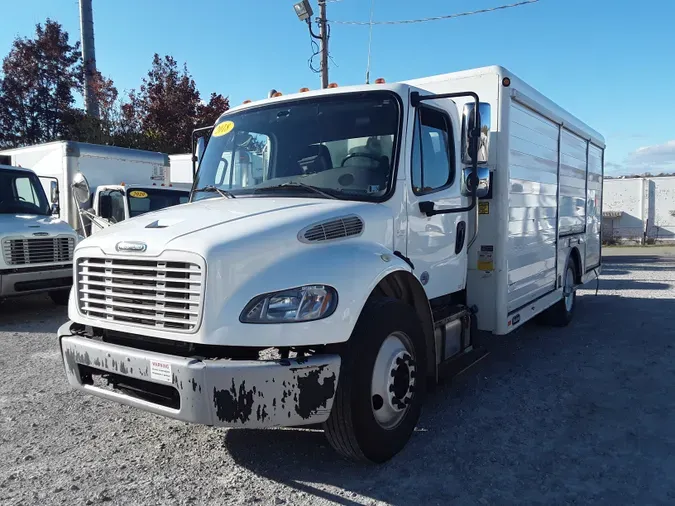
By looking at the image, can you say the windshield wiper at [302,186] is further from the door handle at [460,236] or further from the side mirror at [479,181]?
the door handle at [460,236]

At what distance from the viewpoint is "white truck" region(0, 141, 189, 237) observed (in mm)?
10680

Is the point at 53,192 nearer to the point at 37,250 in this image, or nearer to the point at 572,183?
the point at 37,250

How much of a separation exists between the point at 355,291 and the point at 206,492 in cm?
150

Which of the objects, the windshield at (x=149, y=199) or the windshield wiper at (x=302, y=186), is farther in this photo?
the windshield at (x=149, y=199)

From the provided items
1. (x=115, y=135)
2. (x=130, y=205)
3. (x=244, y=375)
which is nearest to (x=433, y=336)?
(x=244, y=375)

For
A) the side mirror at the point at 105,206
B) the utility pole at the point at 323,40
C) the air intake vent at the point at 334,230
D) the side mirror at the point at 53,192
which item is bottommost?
the air intake vent at the point at 334,230

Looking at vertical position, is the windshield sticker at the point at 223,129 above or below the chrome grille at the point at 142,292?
above

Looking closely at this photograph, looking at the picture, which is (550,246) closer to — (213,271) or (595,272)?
(595,272)

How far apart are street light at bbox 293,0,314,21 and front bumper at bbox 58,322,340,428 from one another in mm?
13228

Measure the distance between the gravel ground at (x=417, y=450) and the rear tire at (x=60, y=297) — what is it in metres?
3.96

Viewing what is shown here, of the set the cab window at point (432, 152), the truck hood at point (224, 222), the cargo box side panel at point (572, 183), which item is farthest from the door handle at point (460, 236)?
the cargo box side panel at point (572, 183)

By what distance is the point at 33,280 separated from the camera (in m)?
8.55

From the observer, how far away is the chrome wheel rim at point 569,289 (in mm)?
7578

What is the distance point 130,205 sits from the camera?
34.5 feet
